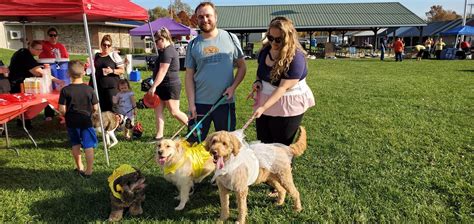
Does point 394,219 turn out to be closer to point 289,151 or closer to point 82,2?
point 289,151

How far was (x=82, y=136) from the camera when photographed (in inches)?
167

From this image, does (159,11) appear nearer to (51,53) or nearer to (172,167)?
(51,53)

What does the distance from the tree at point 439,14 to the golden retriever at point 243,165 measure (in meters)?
97.3

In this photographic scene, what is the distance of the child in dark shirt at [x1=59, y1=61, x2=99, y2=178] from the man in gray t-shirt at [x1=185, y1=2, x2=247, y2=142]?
4.17 ft

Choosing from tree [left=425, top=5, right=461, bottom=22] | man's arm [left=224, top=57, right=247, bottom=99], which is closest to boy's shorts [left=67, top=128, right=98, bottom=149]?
man's arm [left=224, top=57, right=247, bottom=99]

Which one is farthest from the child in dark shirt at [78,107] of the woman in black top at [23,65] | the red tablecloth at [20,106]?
the woman in black top at [23,65]

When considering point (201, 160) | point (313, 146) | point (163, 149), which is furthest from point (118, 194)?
point (313, 146)

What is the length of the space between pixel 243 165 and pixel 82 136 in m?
2.28

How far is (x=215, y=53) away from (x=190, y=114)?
767 millimetres

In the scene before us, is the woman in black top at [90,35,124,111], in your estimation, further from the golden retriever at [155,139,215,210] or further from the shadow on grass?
the golden retriever at [155,139,215,210]

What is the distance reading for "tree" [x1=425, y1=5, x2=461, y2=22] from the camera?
85488mm

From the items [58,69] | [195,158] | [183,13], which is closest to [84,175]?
[195,158]

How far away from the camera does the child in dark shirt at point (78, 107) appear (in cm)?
405

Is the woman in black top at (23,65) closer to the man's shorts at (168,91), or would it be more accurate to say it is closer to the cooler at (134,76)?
the man's shorts at (168,91)
